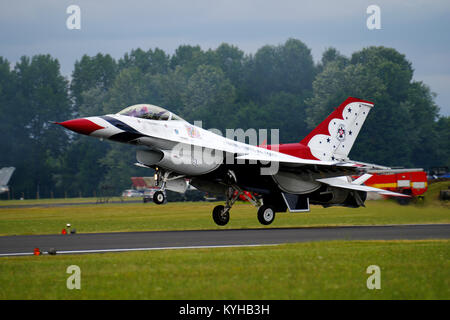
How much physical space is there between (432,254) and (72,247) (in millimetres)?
8853

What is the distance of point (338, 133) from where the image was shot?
25.9 metres

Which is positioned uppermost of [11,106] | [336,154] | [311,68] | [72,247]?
[311,68]

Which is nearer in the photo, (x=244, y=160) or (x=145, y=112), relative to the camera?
(x=145, y=112)

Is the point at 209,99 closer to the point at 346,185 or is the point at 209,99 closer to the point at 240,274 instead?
the point at 346,185

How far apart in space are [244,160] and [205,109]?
69300 millimetres

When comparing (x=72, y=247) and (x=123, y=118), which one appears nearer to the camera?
(x=72, y=247)

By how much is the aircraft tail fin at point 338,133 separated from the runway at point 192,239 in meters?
4.75

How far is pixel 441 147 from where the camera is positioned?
8612cm

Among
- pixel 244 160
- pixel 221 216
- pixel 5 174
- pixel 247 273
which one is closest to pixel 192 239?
pixel 244 160

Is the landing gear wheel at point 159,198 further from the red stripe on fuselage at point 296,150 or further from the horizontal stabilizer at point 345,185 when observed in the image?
the horizontal stabilizer at point 345,185

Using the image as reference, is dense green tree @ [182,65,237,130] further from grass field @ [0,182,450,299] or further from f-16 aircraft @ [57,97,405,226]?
grass field @ [0,182,450,299]

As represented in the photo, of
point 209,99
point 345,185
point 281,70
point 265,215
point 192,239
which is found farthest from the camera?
point 281,70
